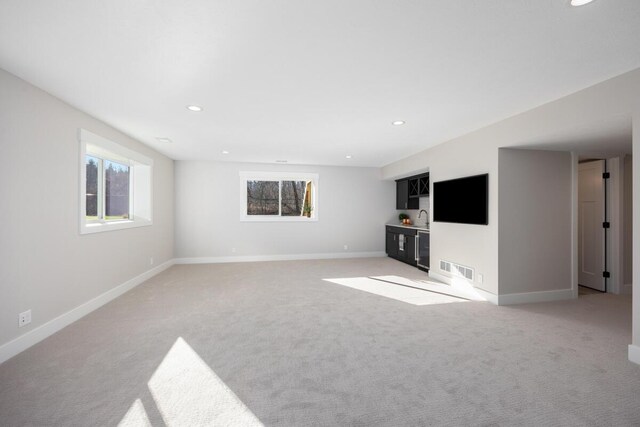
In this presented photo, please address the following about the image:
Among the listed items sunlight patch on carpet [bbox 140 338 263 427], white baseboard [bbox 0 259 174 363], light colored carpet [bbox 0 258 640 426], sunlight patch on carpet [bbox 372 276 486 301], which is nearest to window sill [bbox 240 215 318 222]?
sunlight patch on carpet [bbox 372 276 486 301]

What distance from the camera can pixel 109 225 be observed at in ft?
12.6

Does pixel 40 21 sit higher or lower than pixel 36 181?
higher

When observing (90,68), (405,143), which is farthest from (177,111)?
(405,143)

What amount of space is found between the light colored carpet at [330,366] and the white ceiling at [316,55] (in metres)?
2.40

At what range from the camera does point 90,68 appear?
7.52 ft

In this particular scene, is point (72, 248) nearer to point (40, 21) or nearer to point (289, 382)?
point (40, 21)

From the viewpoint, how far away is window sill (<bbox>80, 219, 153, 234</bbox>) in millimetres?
3358

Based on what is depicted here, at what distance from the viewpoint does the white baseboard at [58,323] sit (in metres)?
2.35

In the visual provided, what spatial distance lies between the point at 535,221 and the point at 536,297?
1.05m

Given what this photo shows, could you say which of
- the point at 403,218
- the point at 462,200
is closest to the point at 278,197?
the point at 403,218

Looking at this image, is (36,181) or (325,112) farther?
(325,112)

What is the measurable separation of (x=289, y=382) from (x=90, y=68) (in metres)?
2.95

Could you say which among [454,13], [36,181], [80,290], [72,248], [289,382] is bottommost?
[289,382]

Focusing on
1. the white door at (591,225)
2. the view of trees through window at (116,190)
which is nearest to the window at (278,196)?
the view of trees through window at (116,190)
